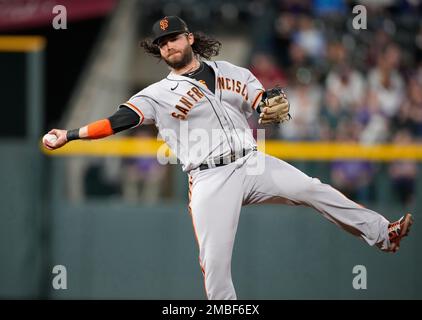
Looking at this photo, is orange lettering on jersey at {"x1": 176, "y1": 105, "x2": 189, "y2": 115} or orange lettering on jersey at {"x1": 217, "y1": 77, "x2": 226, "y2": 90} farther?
orange lettering on jersey at {"x1": 217, "y1": 77, "x2": 226, "y2": 90}

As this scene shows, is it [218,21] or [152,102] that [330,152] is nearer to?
[152,102]

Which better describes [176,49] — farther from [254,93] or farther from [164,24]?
[254,93]

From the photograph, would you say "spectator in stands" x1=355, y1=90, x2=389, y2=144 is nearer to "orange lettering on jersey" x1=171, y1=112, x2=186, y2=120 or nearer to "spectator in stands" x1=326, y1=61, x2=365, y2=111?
"spectator in stands" x1=326, y1=61, x2=365, y2=111

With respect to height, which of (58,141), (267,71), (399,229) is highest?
(267,71)

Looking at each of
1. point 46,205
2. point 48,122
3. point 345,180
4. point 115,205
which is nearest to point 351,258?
point 345,180

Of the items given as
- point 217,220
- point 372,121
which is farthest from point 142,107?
point 372,121

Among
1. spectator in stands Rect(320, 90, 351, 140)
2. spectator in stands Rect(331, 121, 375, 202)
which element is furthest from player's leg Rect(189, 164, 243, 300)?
spectator in stands Rect(320, 90, 351, 140)
